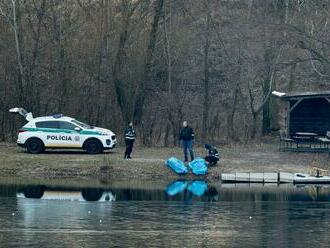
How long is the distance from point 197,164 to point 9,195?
1021cm

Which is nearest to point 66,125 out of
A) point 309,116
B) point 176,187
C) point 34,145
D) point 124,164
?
point 34,145

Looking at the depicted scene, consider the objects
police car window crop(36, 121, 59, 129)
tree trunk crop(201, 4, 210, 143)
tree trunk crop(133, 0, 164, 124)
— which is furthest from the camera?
tree trunk crop(133, 0, 164, 124)

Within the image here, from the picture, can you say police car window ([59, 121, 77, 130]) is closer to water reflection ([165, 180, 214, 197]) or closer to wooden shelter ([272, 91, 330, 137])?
water reflection ([165, 180, 214, 197])

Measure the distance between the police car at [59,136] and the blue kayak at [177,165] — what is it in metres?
5.07

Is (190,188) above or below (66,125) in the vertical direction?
below

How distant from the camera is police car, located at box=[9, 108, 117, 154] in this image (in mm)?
46344

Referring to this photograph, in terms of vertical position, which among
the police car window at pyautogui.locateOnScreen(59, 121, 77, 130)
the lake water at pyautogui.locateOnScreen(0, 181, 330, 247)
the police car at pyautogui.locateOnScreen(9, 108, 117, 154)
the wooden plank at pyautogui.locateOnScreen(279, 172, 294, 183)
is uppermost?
the police car window at pyautogui.locateOnScreen(59, 121, 77, 130)

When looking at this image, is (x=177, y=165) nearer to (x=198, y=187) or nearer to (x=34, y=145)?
(x=198, y=187)

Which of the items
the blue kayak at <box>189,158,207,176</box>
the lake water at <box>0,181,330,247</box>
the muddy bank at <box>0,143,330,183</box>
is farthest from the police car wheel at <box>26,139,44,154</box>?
the lake water at <box>0,181,330,247</box>

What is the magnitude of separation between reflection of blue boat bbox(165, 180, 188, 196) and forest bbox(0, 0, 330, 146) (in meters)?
12.3

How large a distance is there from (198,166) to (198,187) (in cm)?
353

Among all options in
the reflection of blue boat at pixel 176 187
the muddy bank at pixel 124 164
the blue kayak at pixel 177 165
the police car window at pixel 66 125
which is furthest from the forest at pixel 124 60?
the reflection of blue boat at pixel 176 187

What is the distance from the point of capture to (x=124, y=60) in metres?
54.9

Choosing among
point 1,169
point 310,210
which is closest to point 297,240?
point 310,210
